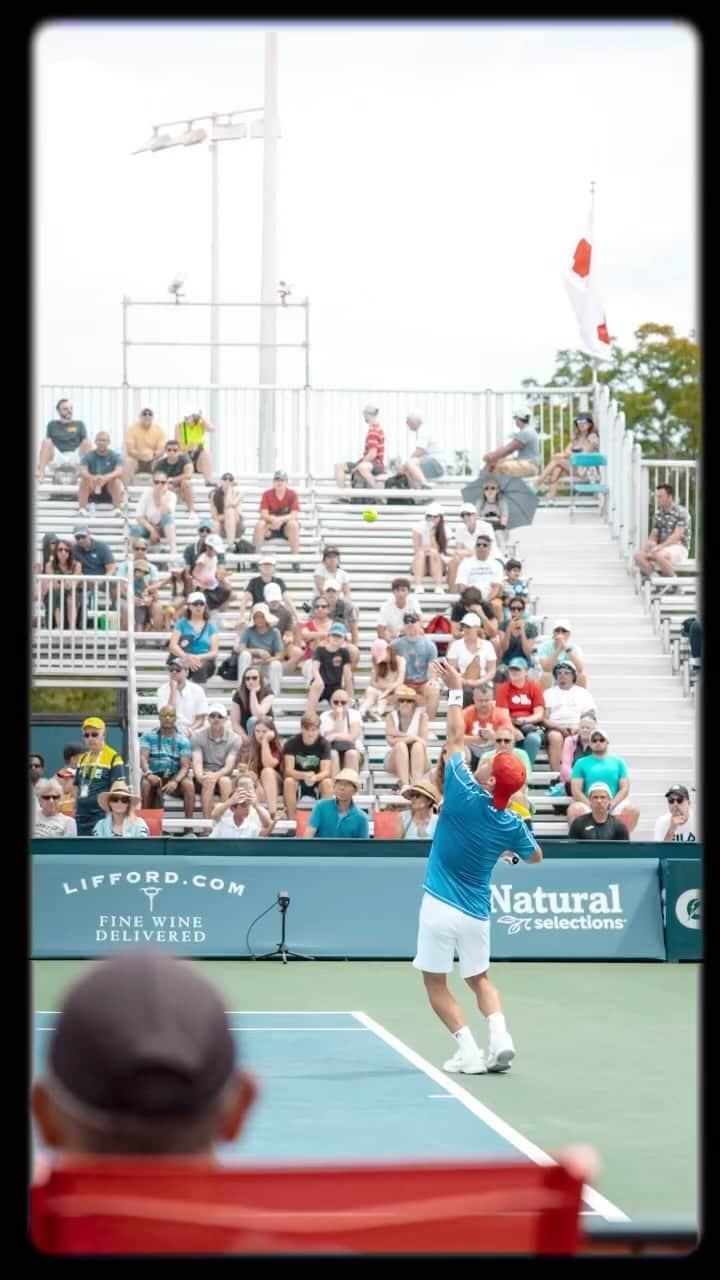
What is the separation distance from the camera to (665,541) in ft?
93.1

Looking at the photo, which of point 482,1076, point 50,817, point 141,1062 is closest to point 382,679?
point 50,817

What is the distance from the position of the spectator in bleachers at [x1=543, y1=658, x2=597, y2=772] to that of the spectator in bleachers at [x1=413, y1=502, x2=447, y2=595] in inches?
160

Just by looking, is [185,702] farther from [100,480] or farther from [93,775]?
[100,480]

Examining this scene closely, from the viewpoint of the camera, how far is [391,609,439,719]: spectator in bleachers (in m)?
23.4

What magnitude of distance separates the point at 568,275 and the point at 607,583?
5.85 m

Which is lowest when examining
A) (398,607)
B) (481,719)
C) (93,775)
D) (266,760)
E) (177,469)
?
(93,775)

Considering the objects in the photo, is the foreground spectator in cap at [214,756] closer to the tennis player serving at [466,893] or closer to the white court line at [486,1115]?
the white court line at [486,1115]

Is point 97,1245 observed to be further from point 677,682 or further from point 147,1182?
point 677,682

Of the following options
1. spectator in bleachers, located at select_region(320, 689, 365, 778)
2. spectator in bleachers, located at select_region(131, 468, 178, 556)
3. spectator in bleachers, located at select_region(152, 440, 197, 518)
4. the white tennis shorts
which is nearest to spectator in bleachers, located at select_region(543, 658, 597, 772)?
spectator in bleachers, located at select_region(320, 689, 365, 778)

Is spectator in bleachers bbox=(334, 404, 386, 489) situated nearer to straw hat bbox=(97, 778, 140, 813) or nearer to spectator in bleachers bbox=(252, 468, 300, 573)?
spectator in bleachers bbox=(252, 468, 300, 573)

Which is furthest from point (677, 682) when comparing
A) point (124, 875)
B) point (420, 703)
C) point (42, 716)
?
point (124, 875)

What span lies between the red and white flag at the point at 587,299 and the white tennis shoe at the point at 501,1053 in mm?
20630

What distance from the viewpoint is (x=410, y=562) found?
95.0 feet

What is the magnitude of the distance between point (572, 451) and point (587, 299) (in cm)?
268
